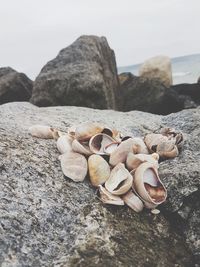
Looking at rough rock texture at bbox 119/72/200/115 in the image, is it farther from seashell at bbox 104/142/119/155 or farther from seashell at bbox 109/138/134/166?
seashell at bbox 109/138/134/166

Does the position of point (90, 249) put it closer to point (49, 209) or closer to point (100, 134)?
point (49, 209)

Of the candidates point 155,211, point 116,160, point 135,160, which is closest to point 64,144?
point 116,160

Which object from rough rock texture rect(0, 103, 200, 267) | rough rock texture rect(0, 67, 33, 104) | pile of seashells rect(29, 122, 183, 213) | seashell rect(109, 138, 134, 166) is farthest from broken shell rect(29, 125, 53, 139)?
rough rock texture rect(0, 67, 33, 104)

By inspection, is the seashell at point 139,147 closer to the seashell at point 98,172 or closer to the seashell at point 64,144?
the seashell at point 98,172

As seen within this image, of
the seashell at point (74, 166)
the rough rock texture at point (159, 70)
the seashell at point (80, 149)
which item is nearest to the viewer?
the seashell at point (74, 166)

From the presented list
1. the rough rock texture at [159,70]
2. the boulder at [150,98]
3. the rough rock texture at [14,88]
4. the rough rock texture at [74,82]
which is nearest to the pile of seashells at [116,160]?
the rough rock texture at [74,82]

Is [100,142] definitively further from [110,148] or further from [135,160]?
[135,160]
